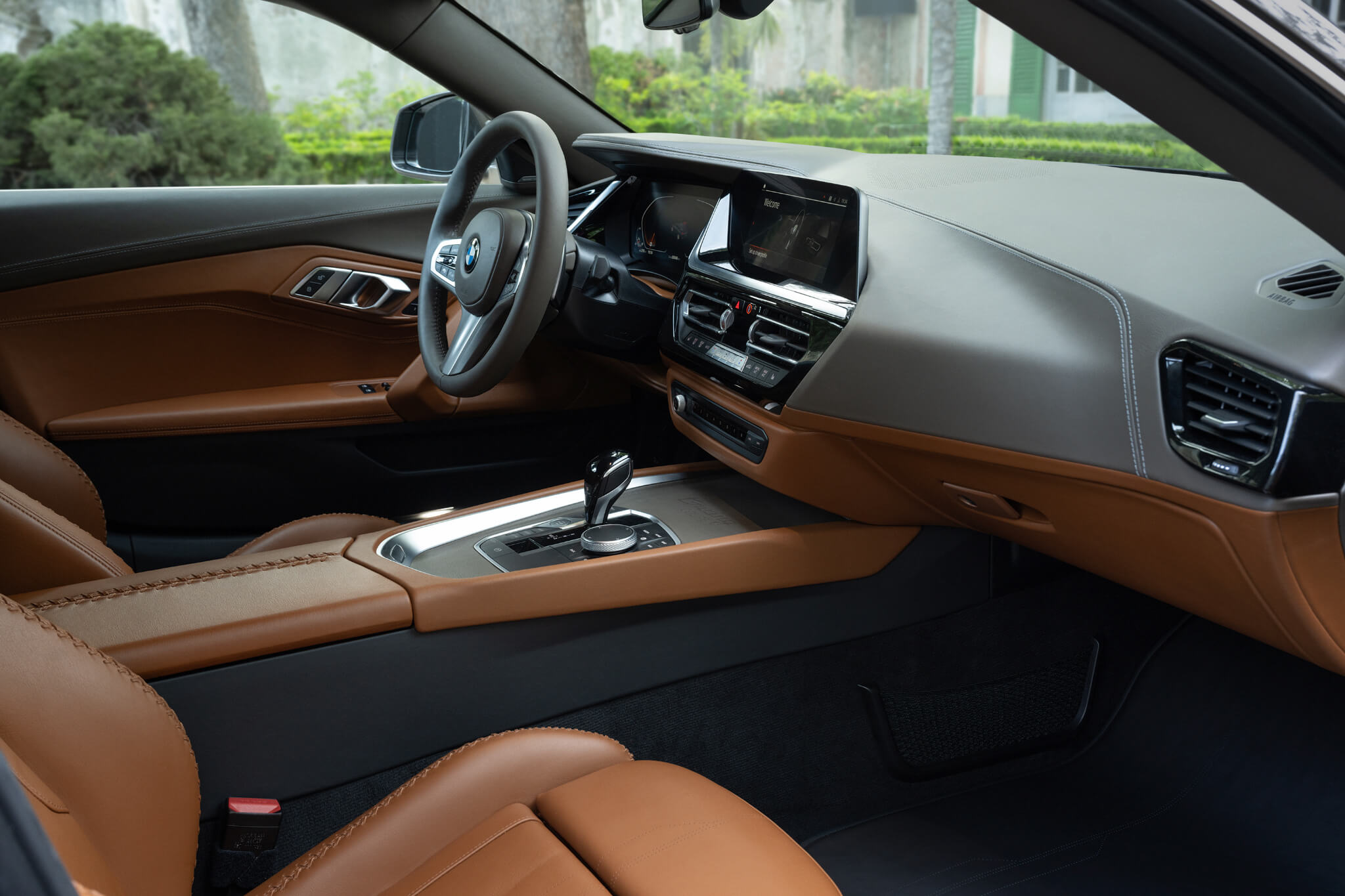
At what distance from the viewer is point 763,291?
1.50 m

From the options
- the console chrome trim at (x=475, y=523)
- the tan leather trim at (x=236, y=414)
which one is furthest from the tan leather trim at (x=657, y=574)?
the tan leather trim at (x=236, y=414)

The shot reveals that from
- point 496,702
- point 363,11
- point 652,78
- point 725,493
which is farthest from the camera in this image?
point 652,78

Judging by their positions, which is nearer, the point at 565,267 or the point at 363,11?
the point at 565,267

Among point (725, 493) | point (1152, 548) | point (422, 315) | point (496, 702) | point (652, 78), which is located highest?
point (652, 78)

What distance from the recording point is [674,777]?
3.46 ft

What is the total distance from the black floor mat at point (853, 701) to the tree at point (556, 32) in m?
3.03

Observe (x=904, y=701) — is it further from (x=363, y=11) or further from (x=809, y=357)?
(x=363, y=11)

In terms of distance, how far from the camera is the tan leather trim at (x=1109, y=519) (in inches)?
40.0

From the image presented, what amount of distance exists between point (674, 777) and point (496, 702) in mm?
357

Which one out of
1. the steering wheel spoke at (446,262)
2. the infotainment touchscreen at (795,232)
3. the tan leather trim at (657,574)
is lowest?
the tan leather trim at (657,574)

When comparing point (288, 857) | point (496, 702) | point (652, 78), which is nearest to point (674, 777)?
point (496, 702)

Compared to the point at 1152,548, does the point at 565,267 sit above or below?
above

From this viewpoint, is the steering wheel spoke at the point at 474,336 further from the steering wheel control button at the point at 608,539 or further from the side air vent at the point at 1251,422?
the side air vent at the point at 1251,422

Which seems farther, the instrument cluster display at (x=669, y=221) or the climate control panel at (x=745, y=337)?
the instrument cluster display at (x=669, y=221)
